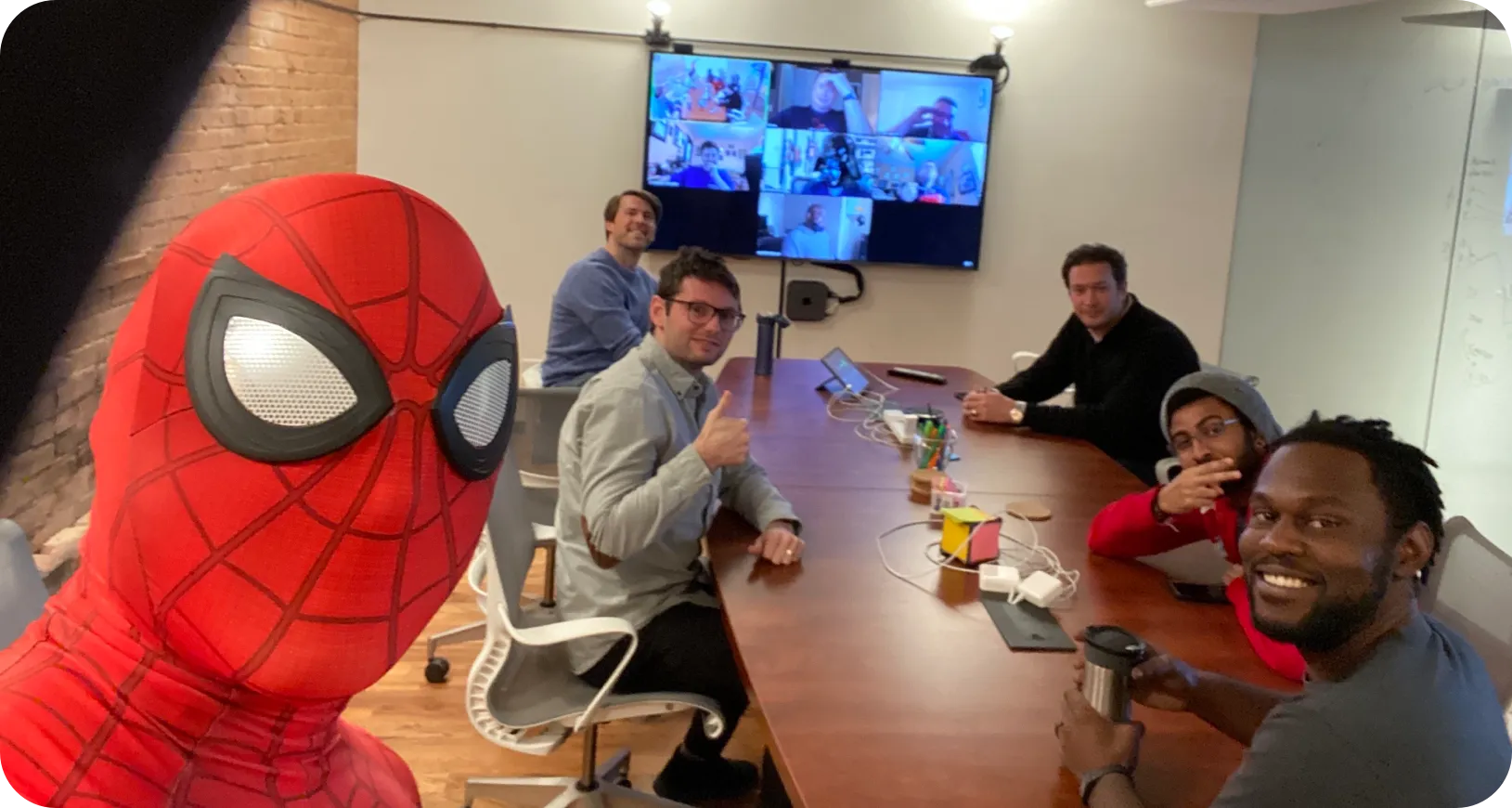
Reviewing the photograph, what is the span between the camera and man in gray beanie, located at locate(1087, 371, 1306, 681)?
1951mm

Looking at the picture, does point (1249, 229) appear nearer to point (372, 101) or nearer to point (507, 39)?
point (507, 39)

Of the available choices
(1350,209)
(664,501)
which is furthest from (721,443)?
(1350,209)

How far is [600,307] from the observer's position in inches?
142

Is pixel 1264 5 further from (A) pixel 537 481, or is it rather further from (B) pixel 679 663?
(B) pixel 679 663

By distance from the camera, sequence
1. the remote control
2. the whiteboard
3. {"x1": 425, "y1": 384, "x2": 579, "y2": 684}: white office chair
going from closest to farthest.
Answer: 1. {"x1": 425, "y1": 384, "x2": 579, "y2": 684}: white office chair
2. the whiteboard
3. the remote control

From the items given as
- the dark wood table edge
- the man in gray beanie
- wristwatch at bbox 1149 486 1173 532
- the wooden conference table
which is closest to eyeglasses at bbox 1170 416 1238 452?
the man in gray beanie

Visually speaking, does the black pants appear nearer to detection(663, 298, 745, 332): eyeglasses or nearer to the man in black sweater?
detection(663, 298, 745, 332): eyeglasses

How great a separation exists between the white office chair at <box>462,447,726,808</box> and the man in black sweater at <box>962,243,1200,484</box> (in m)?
1.52

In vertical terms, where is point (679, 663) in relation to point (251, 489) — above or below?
below

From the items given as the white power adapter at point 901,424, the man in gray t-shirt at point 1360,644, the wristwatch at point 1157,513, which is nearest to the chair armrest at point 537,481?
the white power adapter at point 901,424

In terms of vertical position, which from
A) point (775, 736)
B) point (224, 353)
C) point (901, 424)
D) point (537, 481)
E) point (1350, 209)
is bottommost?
point (537, 481)

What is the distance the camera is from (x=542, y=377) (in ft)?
12.3

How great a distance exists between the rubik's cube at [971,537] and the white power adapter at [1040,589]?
0.13 m

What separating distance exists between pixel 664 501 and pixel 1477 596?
4.52ft
